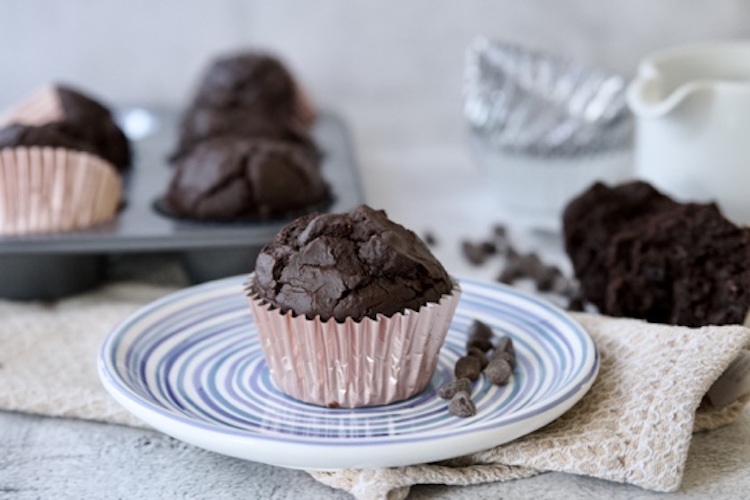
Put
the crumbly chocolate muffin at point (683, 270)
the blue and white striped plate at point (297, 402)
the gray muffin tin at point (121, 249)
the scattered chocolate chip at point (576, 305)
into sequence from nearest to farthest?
the blue and white striped plate at point (297, 402)
the crumbly chocolate muffin at point (683, 270)
the scattered chocolate chip at point (576, 305)
the gray muffin tin at point (121, 249)

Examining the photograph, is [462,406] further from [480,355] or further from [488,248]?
[488,248]

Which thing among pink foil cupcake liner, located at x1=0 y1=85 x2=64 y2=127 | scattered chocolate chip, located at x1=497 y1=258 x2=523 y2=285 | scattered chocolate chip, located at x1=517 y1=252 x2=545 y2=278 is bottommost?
scattered chocolate chip, located at x1=497 y1=258 x2=523 y2=285

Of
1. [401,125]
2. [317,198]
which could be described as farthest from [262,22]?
[317,198]

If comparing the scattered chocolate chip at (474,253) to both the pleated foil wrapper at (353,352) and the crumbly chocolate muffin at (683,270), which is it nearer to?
the crumbly chocolate muffin at (683,270)

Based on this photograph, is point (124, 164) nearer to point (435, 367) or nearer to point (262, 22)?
point (262, 22)

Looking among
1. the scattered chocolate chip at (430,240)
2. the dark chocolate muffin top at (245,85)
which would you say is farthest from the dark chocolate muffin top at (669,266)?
the dark chocolate muffin top at (245,85)

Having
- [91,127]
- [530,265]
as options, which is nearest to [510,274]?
[530,265]

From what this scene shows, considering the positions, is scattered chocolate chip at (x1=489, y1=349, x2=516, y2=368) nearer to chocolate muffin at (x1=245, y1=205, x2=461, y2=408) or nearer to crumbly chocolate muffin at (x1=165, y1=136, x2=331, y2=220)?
chocolate muffin at (x1=245, y1=205, x2=461, y2=408)

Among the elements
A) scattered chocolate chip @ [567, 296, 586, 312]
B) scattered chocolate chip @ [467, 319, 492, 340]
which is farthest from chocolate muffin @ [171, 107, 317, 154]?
scattered chocolate chip @ [467, 319, 492, 340]
